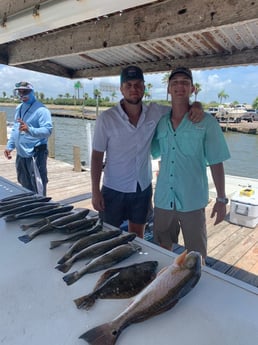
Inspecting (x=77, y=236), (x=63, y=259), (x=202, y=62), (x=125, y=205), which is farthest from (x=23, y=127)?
(x=63, y=259)

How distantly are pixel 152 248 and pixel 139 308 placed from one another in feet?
1.59

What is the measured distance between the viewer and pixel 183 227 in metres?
2.16

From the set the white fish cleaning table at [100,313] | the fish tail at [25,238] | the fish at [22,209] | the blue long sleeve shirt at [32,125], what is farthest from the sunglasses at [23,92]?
the white fish cleaning table at [100,313]

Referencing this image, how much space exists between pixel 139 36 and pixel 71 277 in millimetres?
1670

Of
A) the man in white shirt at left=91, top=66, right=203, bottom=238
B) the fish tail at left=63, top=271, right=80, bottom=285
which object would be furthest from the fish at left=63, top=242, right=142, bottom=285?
the man in white shirt at left=91, top=66, right=203, bottom=238

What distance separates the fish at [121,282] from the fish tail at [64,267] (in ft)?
0.52

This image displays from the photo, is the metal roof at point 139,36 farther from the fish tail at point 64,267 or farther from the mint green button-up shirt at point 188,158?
the fish tail at point 64,267

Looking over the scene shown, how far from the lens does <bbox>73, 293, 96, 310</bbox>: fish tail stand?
99cm

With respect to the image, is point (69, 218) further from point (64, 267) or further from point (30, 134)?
point (30, 134)

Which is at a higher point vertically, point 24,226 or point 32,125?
point 32,125

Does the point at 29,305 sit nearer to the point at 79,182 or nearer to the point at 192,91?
the point at 192,91

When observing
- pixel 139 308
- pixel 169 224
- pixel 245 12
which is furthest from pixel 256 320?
pixel 245 12

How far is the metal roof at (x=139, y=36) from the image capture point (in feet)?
5.43

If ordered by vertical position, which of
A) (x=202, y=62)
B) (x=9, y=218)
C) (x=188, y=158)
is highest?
(x=202, y=62)
